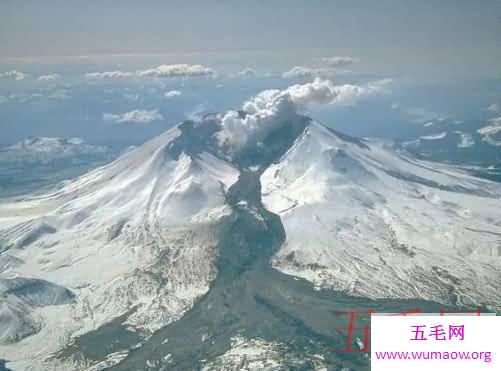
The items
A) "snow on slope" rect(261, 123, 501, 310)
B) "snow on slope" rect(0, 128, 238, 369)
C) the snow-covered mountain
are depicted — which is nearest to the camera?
the snow-covered mountain

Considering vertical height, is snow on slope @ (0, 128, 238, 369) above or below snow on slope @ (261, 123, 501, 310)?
below

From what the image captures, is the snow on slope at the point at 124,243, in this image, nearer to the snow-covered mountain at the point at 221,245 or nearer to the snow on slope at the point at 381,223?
the snow-covered mountain at the point at 221,245

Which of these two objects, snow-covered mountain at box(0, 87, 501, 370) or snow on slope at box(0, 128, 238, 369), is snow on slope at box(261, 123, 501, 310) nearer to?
snow-covered mountain at box(0, 87, 501, 370)

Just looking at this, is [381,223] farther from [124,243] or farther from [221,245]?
[124,243]

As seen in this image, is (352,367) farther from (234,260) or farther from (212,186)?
(212,186)

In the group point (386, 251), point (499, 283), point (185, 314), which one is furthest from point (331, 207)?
point (185, 314)

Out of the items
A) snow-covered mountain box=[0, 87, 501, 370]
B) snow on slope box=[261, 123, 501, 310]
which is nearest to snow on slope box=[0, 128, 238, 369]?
snow-covered mountain box=[0, 87, 501, 370]

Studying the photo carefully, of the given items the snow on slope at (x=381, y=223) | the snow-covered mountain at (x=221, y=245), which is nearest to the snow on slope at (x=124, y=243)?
the snow-covered mountain at (x=221, y=245)
